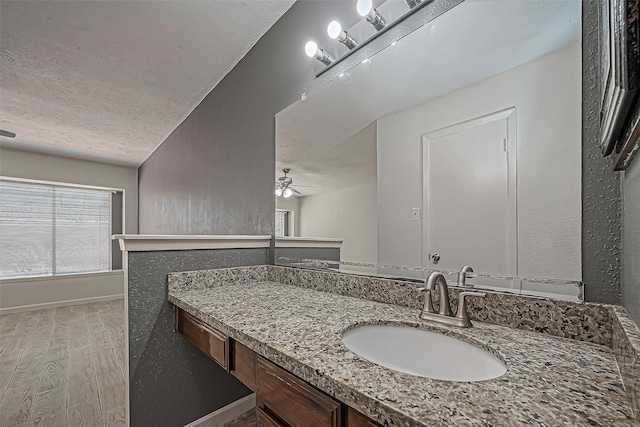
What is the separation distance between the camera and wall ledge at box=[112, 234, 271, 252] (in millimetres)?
1343

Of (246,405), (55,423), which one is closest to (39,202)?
(55,423)

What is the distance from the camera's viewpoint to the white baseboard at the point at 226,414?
158 centimetres

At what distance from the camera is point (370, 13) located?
49.8 inches

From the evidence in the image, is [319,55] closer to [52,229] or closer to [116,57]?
[116,57]

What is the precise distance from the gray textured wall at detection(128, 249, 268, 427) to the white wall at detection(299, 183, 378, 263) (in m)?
0.62

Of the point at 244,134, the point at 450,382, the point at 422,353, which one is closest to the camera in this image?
the point at 450,382

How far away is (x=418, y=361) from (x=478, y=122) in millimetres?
792

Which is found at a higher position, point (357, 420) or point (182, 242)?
point (182, 242)

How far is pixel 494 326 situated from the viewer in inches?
33.8

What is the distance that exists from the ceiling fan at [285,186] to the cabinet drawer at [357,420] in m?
1.27

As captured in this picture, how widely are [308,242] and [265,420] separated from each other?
962 millimetres

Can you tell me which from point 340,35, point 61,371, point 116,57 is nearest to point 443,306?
point 340,35

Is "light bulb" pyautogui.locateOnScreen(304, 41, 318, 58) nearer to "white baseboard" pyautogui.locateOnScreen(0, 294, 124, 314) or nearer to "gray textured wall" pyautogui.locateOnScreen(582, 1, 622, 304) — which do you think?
"gray textured wall" pyautogui.locateOnScreen(582, 1, 622, 304)

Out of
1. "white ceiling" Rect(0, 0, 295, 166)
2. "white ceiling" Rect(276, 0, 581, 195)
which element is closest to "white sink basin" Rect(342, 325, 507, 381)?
"white ceiling" Rect(276, 0, 581, 195)
